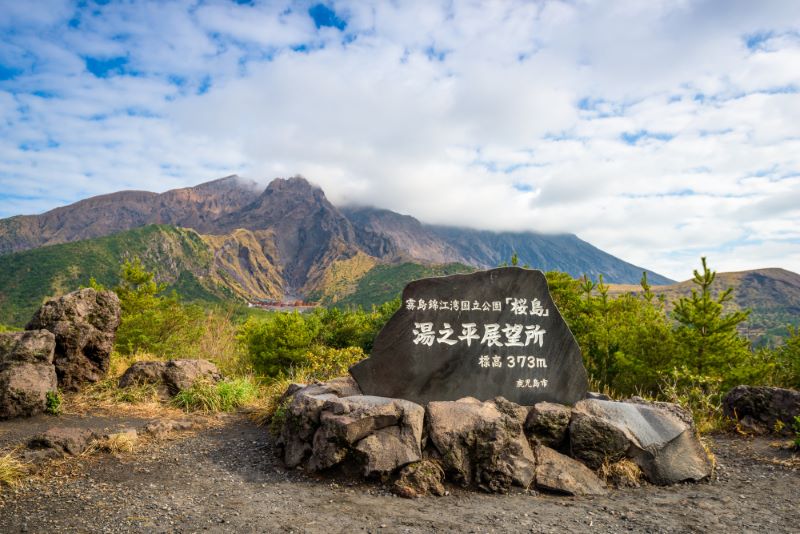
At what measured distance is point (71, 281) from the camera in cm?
Answer: 6994

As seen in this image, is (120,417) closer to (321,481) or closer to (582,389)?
(321,481)

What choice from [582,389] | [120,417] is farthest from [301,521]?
[120,417]

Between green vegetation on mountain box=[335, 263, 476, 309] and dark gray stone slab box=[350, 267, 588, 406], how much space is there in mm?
73505

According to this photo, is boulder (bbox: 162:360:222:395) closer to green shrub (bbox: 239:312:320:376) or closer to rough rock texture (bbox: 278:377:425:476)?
green shrub (bbox: 239:312:320:376)

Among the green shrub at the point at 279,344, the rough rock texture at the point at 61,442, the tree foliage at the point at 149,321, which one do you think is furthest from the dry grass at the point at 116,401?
the tree foliage at the point at 149,321

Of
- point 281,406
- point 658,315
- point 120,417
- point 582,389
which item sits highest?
point 658,315

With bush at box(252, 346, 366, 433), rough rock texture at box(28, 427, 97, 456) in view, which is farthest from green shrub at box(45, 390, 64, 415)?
bush at box(252, 346, 366, 433)

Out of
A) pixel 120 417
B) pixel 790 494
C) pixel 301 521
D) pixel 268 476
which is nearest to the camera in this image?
pixel 301 521

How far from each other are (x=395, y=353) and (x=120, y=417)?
494 cm

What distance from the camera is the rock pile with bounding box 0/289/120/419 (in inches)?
293

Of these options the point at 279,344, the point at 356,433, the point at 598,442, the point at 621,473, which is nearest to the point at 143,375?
the point at 279,344

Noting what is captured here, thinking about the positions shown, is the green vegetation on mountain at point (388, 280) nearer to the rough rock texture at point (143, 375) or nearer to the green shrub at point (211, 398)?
the rough rock texture at point (143, 375)

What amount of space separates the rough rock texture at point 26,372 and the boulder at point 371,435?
16.6 feet

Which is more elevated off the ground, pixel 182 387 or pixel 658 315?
pixel 658 315
